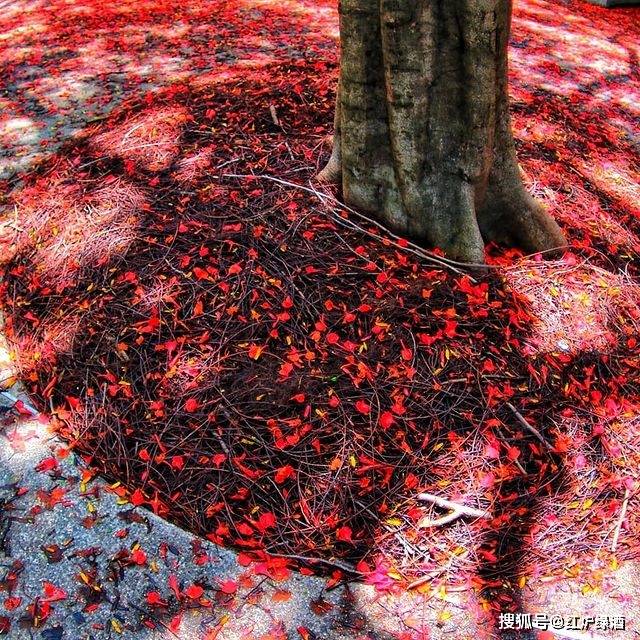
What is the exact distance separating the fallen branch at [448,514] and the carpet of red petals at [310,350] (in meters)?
0.03

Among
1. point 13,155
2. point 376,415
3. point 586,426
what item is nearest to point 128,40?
point 13,155

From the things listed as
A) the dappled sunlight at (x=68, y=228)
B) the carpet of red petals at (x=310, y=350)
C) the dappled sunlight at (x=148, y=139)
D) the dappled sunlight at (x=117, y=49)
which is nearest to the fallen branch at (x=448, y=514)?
the carpet of red petals at (x=310, y=350)

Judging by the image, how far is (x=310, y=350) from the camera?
288 cm

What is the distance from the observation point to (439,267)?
323 centimetres

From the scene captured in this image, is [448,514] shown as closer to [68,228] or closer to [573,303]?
[573,303]

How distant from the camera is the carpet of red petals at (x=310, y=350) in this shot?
2.49 meters

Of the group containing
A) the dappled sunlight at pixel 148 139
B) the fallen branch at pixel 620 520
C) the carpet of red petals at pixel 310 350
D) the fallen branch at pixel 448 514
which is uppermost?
the dappled sunlight at pixel 148 139

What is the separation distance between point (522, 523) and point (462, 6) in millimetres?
2457

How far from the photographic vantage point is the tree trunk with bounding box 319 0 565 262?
2.81 metres

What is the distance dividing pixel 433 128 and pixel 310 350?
141 centimetres

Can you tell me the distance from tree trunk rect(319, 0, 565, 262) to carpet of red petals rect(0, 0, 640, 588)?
0.19 meters

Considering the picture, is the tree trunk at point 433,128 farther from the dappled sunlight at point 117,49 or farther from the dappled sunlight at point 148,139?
the dappled sunlight at point 117,49

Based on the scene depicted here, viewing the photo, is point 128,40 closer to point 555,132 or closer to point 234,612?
point 555,132

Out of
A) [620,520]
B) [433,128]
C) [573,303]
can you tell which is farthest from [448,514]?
[433,128]
